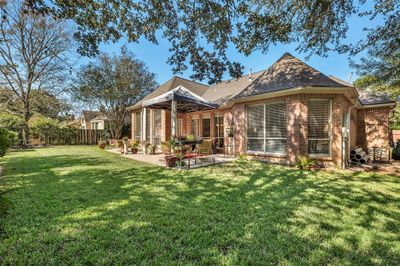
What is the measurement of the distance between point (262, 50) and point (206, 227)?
6985mm

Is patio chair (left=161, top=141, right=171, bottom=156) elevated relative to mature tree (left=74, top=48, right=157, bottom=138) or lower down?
lower down

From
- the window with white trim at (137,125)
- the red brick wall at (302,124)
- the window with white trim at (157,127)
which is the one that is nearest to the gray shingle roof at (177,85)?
the window with white trim at (137,125)

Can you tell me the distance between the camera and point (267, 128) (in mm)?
9484

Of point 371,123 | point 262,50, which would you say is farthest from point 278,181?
point 371,123

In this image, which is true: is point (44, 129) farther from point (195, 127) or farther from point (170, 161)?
point (170, 161)

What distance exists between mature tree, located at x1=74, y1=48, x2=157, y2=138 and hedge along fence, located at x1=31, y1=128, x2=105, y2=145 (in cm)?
287

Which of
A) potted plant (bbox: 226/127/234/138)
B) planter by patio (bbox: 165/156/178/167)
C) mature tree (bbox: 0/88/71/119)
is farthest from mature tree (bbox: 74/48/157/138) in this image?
planter by patio (bbox: 165/156/178/167)

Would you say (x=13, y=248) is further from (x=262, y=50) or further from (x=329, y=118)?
(x=329, y=118)

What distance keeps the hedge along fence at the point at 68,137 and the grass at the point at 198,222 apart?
18.5 metres

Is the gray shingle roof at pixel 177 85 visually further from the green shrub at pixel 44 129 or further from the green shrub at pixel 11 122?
the green shrub at pixel 44 129

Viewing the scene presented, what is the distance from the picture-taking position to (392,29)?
20.9 feet

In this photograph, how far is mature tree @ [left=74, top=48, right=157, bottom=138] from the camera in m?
21.3

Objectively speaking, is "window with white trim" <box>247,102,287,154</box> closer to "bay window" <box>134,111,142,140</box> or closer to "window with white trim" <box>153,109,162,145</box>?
"window with white trim" <box>153,109,162,145</box>

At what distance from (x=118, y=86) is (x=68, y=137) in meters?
8.37
